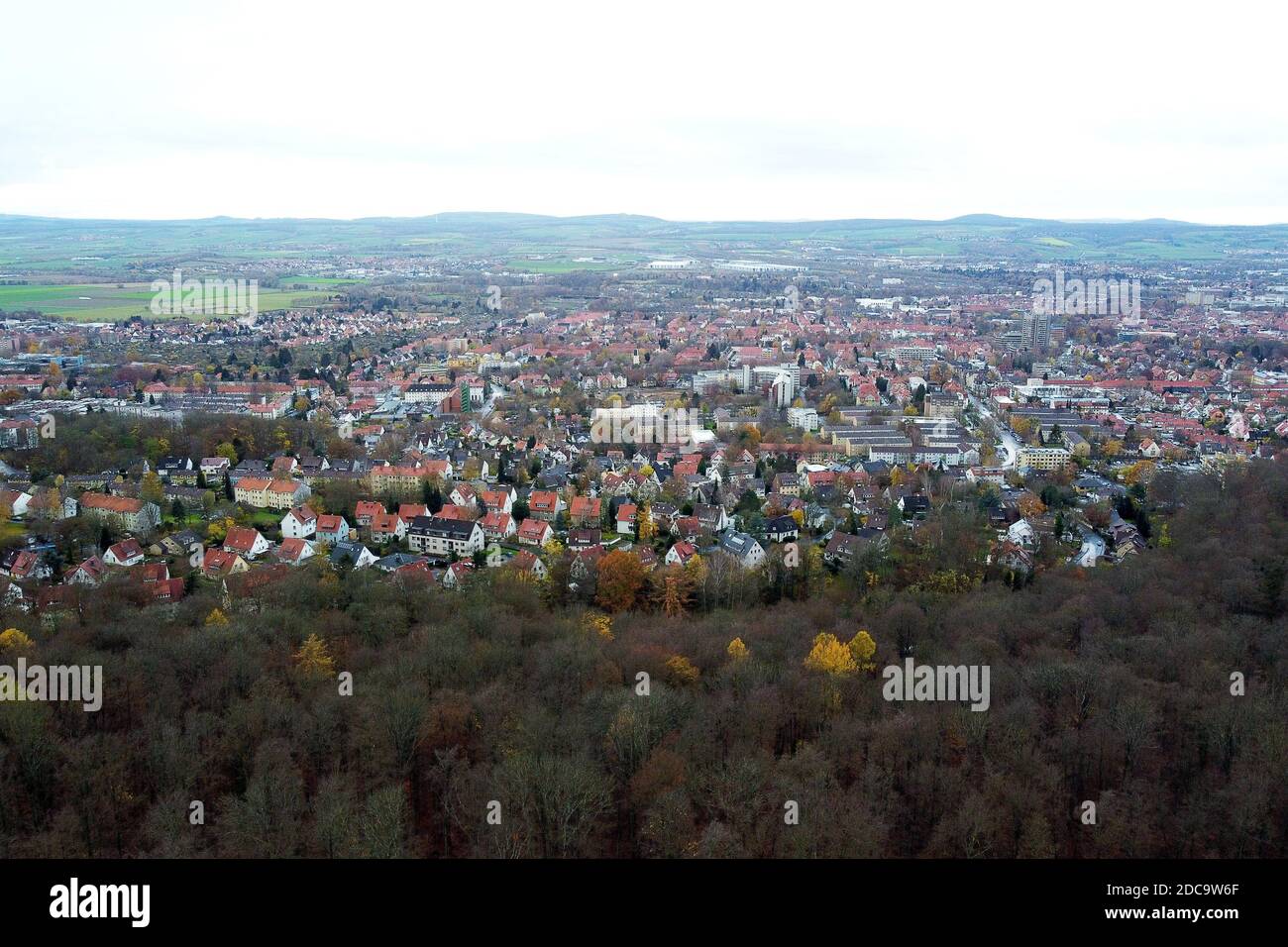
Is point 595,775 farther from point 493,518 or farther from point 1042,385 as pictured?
point 1042,385

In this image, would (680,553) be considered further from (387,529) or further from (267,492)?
(267,492)

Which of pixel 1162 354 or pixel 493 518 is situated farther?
pixel 1162 354

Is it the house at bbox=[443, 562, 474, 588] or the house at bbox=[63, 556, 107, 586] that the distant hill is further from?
the house at bbox=[443, 562, 474, 588]

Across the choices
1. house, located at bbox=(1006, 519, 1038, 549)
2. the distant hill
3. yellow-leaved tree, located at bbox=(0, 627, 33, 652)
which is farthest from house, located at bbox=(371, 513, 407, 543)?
the distant hill

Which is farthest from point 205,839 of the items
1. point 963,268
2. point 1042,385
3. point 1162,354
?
point 963,268

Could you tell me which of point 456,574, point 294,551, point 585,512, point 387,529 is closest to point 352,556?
point 294,551

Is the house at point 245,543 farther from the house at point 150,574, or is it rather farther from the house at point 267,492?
the house at point 267,492
